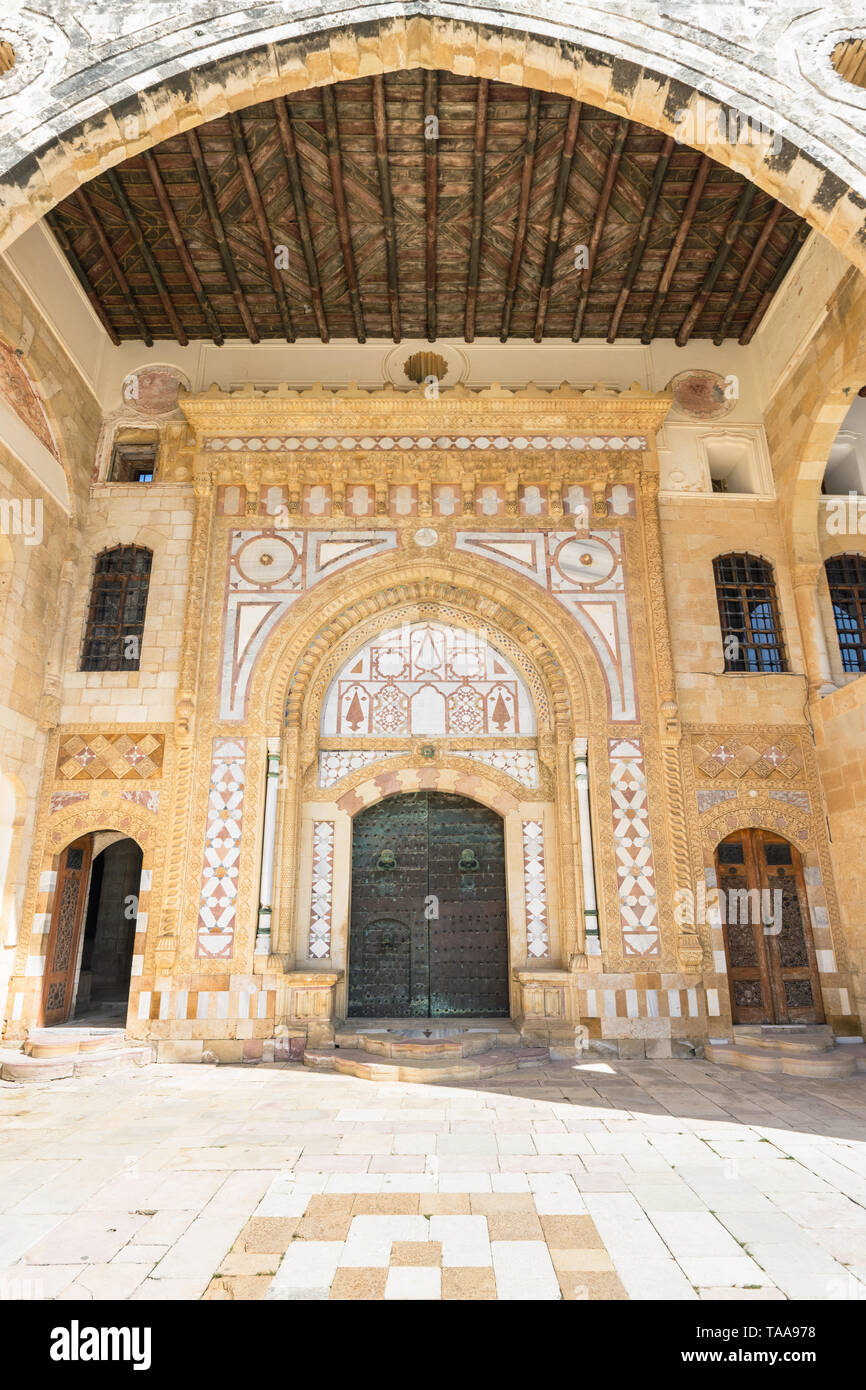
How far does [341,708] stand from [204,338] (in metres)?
5.51

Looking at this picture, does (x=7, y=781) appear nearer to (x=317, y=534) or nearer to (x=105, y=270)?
(x=317, y=534)

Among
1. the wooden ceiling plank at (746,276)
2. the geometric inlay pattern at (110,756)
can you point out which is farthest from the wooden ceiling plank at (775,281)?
the geometric inlay pattern at (110,756)

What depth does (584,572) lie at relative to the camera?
974 centimetres

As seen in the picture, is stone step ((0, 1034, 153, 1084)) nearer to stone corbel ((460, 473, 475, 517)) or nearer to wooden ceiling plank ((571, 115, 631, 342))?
stone corbel ((460, 473, 475, 517))

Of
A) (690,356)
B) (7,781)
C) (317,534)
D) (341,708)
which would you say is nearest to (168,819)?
(7,781)

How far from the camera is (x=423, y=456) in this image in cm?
990

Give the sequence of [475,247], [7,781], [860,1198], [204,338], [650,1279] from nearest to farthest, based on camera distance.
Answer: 1. [650,1279]
2. [860,1198]
3. [7,781]
4. [475,247]
5. [204,338]

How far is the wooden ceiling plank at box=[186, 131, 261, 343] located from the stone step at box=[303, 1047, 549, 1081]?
8823 mm

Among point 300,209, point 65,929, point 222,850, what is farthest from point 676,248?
point 65,929

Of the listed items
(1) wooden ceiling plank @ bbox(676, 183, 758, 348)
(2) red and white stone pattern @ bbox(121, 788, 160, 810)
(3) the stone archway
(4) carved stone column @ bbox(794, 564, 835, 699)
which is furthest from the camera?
(4) carved stone column @ bbox(794, 564, 835, 699)

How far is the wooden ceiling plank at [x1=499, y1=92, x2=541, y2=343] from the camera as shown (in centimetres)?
814

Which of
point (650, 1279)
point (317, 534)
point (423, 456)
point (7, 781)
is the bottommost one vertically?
point (650, 1279)

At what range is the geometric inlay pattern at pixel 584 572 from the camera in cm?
944

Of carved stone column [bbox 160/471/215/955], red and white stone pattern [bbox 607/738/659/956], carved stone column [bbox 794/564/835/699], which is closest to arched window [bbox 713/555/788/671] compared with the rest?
carved stone column [bbox 794/564/835/699]
